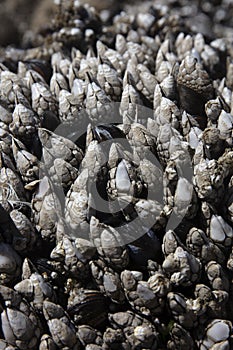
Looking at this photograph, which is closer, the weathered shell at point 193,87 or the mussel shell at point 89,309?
the mussel shell at point 89,309

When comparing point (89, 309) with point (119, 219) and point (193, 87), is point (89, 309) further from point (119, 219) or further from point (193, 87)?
point (193, 87)

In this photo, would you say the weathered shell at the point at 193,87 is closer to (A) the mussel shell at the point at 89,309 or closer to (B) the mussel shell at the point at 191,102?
(B) the mussel shell at the point at 191,102

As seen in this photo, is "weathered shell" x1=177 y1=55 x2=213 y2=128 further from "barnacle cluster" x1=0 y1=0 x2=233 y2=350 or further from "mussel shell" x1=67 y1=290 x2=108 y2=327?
"mussel shell" x1=67 y1=290 x2=108 y2=327

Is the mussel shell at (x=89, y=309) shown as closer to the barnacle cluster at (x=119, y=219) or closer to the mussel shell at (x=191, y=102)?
the barnacle cluster at (x=119, y=219)

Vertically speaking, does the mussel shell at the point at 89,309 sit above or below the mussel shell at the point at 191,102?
below

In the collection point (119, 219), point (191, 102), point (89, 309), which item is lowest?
point (89, 309)

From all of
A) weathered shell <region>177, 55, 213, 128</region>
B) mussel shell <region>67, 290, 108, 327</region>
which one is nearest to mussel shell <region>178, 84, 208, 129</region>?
weathered shell <region>177, 55, 213, 128</region>

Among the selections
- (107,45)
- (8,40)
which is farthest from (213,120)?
(8,40)

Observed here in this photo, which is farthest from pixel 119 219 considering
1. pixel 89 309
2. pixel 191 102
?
pixel 191 102

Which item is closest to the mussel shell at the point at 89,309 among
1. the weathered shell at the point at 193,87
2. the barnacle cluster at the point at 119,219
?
the barnacle cluster at the point at 119,219

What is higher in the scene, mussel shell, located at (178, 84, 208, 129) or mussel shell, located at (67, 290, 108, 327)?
mussel shell, located at (178, 84, 208, 129)
